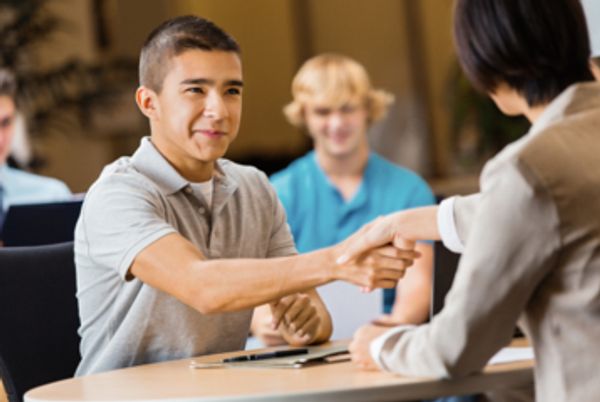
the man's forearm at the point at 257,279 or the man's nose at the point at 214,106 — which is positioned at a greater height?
the man's nose at the point at 214,106

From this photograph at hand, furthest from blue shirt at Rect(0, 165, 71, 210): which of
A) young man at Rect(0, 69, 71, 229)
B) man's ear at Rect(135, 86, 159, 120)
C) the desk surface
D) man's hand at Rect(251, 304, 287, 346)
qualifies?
the desk surface

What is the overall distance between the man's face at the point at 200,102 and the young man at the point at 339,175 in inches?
64.8

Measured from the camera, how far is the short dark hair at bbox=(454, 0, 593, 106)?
65.2 inches

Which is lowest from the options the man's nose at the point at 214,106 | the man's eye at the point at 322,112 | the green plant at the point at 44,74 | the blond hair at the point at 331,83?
the man's nose at the point at 214,106

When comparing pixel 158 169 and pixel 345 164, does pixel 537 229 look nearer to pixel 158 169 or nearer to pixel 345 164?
pixel 158 169

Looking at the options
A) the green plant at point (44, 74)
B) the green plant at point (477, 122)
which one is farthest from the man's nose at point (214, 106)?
the green plant at point (477, 122)

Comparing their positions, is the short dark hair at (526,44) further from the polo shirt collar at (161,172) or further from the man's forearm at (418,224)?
the polo shirt collar at (161,172)

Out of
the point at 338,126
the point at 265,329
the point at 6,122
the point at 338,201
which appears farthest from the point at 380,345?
the point at 6,122

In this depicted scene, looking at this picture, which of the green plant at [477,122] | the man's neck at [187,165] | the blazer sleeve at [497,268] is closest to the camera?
the blazer sleeve at [497,268]

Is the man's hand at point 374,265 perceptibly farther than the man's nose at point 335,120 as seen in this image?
No

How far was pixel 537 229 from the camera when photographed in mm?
1521

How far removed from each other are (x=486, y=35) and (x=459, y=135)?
308 inches

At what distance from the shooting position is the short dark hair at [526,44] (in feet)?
5.44

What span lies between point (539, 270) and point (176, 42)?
1.14 m
